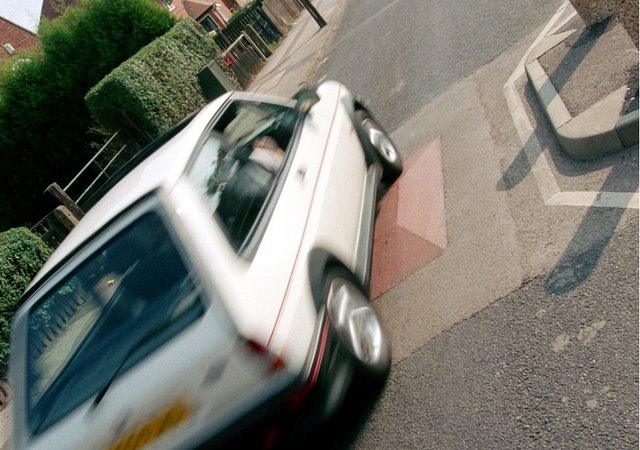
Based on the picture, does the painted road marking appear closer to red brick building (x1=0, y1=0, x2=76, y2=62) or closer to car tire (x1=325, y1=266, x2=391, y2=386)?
car tire (x1=325, y1=266, x2=391, y2=386)

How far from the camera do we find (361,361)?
3.39 m

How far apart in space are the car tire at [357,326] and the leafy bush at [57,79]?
1319 centimetres

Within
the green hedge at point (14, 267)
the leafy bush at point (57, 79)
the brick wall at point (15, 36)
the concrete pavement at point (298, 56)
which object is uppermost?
the brick wall at point (15, 36)

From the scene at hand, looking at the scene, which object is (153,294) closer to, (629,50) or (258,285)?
(258,285)

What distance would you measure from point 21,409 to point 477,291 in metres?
2.83

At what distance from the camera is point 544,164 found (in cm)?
468

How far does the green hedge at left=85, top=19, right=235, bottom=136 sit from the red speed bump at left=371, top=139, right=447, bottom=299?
8.24 m

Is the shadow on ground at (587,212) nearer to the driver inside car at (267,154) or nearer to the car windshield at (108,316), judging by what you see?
the driver inside car at (267,154)

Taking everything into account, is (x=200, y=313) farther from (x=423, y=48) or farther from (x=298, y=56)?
(x=298, y=56)

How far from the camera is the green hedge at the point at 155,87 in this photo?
1248 cm

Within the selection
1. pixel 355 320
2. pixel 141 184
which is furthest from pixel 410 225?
pixel 141 184

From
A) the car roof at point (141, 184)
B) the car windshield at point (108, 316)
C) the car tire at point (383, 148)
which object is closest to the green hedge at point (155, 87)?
the car tire at point (383, 148)

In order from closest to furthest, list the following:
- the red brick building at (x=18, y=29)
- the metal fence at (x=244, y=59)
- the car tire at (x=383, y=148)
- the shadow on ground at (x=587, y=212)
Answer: the shadow on ground at (x=587, y=212) < the car tire at (x=383, y=148) < the metal fence at (x=244, y=59) < the red brick building at (x=18, y=29)

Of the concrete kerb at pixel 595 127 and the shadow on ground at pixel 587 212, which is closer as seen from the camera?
the shadow on ground at pixel 587 212
